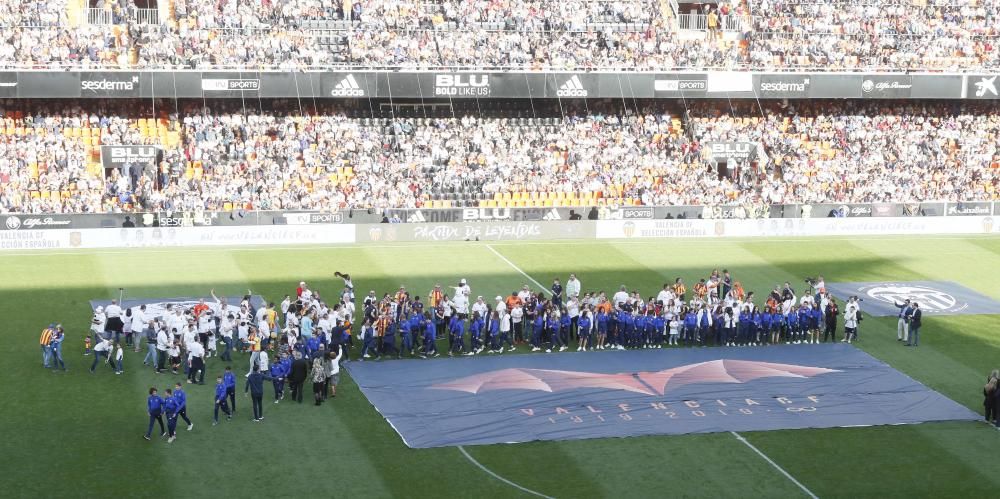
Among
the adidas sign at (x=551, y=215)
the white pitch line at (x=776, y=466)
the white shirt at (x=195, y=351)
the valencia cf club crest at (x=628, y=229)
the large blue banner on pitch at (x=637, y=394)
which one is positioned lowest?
the white pitch line at (x=776, y=466)

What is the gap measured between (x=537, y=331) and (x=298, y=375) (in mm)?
6624

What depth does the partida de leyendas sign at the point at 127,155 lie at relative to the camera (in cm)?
4353

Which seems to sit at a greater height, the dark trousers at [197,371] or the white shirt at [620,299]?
→ the white shirt at [620,299]

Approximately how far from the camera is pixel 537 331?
29.9 meters

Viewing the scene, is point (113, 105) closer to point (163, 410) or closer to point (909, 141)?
point (163, 410)

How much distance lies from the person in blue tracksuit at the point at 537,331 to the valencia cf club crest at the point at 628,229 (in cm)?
1459

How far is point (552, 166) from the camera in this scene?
155 feet

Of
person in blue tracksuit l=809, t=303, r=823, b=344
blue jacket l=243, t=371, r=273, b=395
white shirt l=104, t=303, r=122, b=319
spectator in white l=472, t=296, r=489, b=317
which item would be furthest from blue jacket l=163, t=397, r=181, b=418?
person in blue tracksuit l=809, t=303, r=823, b=344

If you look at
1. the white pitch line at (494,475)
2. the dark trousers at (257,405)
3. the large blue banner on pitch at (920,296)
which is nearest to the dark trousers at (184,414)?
the dark trousers at (257,405)

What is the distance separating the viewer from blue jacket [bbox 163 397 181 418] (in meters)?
22.9

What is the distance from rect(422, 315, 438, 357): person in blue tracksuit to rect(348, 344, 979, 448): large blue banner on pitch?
1.69ft

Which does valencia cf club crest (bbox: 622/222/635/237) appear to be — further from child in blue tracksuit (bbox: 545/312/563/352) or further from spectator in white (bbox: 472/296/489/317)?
spectator in white (bbox: 472/296/489/317)

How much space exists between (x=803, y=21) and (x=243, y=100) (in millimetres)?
23148

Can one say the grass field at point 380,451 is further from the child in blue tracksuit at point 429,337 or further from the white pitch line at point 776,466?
the child in blue tracksuit at point 429,337
